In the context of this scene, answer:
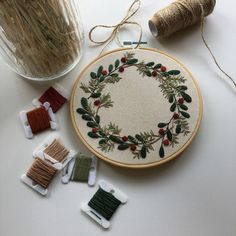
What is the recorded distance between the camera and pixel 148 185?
0.77m

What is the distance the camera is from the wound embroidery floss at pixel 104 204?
2.44 ft

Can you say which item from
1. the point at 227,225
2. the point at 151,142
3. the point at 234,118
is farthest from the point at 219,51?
the point at 227,225

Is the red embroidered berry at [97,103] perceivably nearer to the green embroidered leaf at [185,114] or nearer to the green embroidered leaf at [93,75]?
the green embroidered leaf at [93,75]

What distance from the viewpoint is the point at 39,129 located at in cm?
82

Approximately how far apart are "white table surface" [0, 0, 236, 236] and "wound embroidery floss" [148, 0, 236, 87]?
4.0 inches

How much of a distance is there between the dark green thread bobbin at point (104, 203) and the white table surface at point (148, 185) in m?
0.02

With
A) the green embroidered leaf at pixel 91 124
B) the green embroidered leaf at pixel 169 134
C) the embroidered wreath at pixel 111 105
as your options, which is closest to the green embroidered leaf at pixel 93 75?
the embroidered wreath at pixel 111 105

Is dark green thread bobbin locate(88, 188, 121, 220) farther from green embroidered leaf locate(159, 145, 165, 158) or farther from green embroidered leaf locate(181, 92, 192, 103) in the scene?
green embroidered leaf locate(181, 92, 192, 103)

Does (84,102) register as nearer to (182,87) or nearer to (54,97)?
(54,97)

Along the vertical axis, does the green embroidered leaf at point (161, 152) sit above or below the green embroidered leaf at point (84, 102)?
below

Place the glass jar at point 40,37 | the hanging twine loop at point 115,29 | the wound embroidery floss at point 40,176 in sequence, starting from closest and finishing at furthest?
the glass jar at point 40,37
the wound embroidery floss at point 40,176
the hanging twine loop at point 115,29

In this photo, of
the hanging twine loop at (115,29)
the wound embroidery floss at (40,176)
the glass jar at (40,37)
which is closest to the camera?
the glass jar at (40,37)

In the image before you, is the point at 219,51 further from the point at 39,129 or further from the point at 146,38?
the point at 39,129

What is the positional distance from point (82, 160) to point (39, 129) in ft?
0.41
